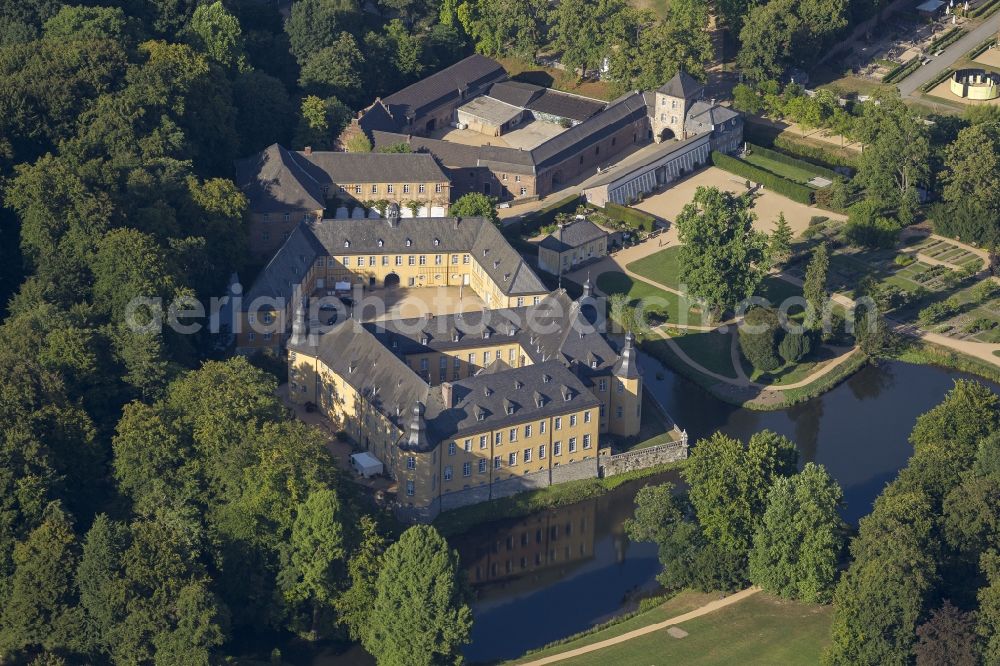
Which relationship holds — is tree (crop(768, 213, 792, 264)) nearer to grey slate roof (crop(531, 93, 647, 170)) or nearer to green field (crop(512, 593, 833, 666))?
grey slate roof (crop(531, 93, 647, 170))

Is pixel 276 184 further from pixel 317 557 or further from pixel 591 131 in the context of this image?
pixel 317 557

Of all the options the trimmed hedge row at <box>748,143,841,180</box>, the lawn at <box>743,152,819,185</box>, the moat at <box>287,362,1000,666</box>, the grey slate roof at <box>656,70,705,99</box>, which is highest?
the grey slate roof at <box>656,70,705,99</box>

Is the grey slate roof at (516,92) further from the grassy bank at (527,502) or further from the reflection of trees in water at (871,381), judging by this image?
the grassy bank at (527,502)

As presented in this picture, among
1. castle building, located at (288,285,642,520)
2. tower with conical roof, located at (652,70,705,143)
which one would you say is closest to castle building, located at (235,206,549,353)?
castle building, located at (288,285,642,520)

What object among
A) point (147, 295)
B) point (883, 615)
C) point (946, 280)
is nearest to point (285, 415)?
point (147, 295)

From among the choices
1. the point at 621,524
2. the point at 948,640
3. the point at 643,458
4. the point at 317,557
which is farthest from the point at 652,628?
the point at 317,557

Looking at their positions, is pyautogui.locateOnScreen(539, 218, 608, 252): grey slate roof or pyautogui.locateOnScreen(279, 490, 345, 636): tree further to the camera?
pyautogui.locateOnScreen(539, 218, 608, 252): grey slate roof

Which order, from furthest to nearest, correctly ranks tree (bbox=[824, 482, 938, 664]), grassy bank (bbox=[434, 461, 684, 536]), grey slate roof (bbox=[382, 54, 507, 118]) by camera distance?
grey slate roof (bbox=[382, 54, 507, 118]), grassy bank (bbox=[434, 461, 684, 536]), tree (bbox=[824, 482, 938, 664])

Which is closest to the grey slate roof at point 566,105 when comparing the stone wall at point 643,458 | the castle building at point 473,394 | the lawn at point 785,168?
the lawn at point 785,168
